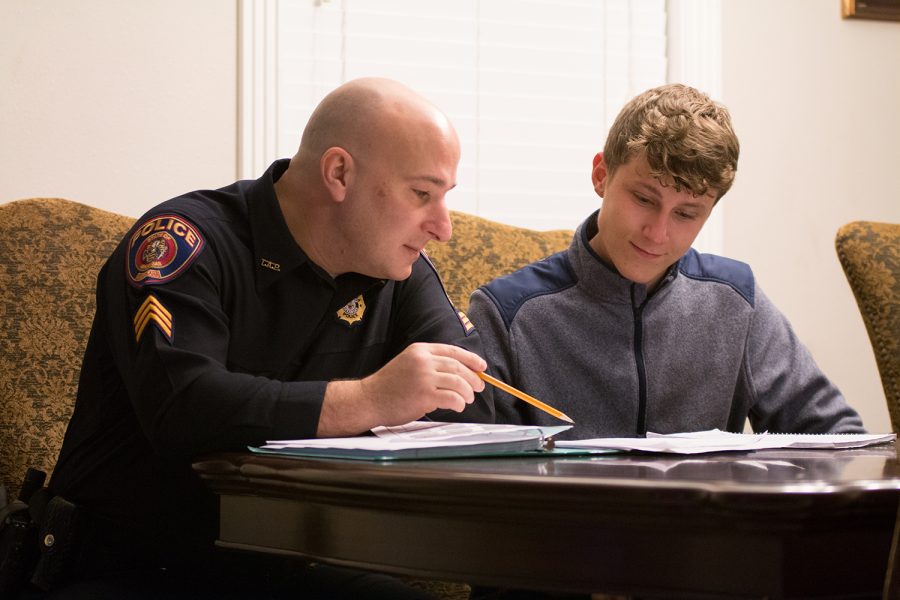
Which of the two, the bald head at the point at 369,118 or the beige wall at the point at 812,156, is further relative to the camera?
the beige wall at the point at 812,156

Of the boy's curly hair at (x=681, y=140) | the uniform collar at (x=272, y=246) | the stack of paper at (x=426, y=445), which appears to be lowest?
the stack of paper at (x=426, y=445)

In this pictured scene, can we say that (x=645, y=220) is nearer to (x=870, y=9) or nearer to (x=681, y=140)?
(x=681, y=140)

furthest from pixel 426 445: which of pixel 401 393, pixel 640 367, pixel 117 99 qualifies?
pixel 117 99

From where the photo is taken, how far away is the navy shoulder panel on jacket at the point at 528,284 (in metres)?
1.83

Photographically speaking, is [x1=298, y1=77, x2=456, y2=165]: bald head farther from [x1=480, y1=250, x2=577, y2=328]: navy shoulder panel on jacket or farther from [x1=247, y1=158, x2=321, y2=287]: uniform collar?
[x1=480, y1=250, x2=577, y2=328]: navy shoulder panel on jacket

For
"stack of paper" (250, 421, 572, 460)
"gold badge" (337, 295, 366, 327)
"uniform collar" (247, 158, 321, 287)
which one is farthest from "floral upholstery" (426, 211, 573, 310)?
"stack of paper" (250, 421, 572, 460)

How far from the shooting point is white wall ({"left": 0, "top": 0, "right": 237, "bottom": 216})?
2.38 m

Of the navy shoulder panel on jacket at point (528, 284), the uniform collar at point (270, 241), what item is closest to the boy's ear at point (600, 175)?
the navy shoulder panel on jacket at point (528, 284)

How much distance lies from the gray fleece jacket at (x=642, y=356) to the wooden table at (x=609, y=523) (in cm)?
87

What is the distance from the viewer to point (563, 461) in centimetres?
95

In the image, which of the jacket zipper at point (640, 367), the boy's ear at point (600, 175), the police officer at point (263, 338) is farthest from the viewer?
the boy's ear at point (600, 175)

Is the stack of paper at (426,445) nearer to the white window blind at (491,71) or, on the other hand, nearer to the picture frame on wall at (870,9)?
the white window blind at (491,71)

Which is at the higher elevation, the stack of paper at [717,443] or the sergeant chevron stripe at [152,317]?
the sergeant chevron stripe at [152,317]

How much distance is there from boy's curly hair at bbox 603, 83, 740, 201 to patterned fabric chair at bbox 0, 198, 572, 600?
871mm
